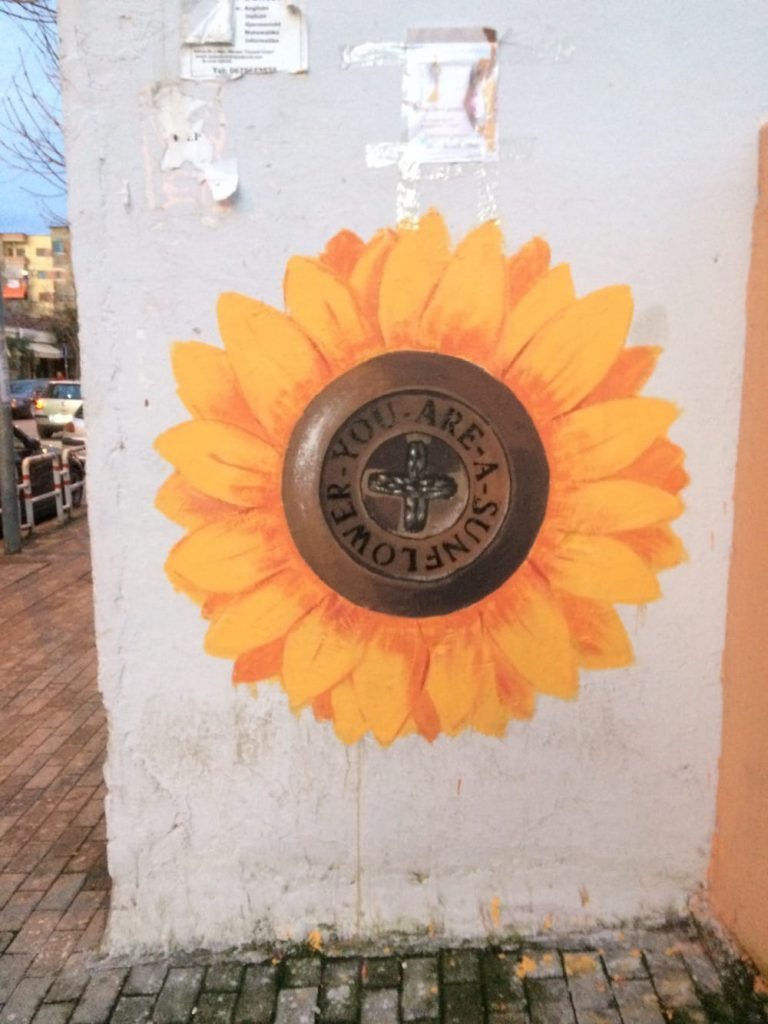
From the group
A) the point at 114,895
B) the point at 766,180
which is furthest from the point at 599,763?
the point at 766,180

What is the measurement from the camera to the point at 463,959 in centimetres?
279

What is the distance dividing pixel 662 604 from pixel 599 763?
2.01ft

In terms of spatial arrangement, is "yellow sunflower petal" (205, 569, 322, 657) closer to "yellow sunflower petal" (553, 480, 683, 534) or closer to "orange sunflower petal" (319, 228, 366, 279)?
"yellow sunflower petal" (553, 480, 683, 534)

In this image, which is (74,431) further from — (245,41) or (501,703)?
(501,703)

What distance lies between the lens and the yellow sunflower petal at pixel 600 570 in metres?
2.69

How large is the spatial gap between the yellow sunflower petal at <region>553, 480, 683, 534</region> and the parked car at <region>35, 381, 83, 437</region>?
66.9 feet

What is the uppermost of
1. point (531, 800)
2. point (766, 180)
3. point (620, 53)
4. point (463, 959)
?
point (620, 53)

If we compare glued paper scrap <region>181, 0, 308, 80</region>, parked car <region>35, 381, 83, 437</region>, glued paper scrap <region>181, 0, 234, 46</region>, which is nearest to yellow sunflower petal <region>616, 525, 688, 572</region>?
glued paper scrap <region>181, 0, 308, 80</region>

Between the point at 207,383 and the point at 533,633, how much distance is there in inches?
54.1

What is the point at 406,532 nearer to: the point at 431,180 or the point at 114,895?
the point at 431,180

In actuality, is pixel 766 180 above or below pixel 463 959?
above

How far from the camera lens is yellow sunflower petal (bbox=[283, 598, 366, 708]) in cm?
269

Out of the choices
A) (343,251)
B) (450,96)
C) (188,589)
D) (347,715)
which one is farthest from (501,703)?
(450,96)

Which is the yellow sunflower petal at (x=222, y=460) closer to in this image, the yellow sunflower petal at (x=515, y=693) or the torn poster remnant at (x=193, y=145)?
the torn poster remnant at (x=193, y=145)
